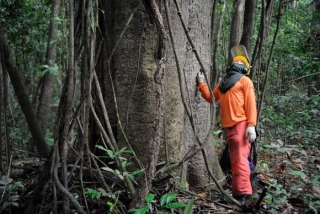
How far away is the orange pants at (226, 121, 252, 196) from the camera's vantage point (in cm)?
343

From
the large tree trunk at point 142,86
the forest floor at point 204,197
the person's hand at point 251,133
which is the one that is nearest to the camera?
the forest floor at point 204,197

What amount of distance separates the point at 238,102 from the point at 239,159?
0.63 metres

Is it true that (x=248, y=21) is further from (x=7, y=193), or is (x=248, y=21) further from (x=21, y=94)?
(x=7, y=193)

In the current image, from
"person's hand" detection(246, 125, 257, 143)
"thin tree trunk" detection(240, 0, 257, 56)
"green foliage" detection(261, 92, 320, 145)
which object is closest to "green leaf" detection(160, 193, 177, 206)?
"person's hand" detection(246, 125, 257, 143)

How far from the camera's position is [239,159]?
3535 millimetres

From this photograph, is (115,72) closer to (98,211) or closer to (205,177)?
(98,211)

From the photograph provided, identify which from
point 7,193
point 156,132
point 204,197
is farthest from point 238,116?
point 7,193

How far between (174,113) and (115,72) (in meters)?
0.68

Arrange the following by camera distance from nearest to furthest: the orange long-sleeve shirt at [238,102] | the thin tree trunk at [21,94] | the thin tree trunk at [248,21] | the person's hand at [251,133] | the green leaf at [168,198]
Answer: the green leaf at [168,198] < the person's hand at [251,133] < the orange long-sleeve shirt at [238,102] < the thin tree trunk at [21,94] < the thin tree trunk at [248,21]

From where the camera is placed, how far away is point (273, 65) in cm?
871

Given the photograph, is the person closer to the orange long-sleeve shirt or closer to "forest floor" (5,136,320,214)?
the orange long-sleeve shirt

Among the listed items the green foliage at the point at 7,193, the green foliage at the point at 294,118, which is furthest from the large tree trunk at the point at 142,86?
the green foliage at the point at 294,118

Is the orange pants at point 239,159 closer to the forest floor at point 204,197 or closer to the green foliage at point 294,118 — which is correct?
the forest floor at point 204,197

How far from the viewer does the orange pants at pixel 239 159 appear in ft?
11.2
